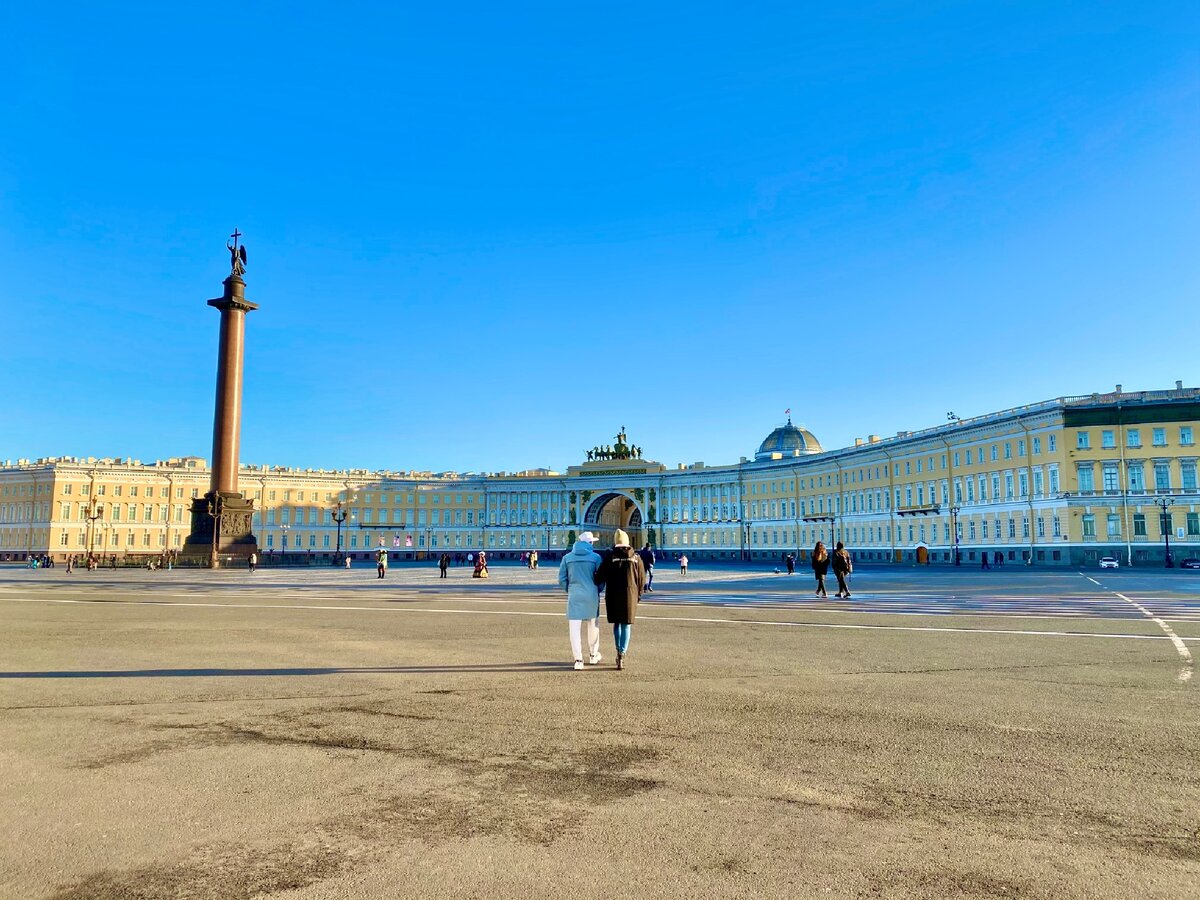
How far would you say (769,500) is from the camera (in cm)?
11306

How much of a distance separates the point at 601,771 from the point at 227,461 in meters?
51.1

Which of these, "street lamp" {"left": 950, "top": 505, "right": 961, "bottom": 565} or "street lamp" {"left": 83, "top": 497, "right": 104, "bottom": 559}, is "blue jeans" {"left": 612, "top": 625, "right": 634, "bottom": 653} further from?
"street lamp" {"left": 950, "top": 505, "right": 961, "bottom": 565}

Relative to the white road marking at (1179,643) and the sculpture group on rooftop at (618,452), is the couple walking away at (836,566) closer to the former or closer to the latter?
the white road marking at (1179,643)

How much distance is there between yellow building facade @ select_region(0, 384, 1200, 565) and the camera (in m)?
63.8

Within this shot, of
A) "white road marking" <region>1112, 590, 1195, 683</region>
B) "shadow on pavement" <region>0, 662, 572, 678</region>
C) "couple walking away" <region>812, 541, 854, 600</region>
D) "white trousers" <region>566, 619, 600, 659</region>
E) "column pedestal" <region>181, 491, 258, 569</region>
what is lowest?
"white road marking" <region>1112, 590, 1195, 683</region>

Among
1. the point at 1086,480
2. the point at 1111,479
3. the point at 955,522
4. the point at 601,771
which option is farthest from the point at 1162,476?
the point at 601,771

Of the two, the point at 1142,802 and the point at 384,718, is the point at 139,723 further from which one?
the point at 1142,802

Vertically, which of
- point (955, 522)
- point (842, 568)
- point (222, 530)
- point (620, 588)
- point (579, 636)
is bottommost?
point (579, 636)

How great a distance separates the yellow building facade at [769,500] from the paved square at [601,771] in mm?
52255

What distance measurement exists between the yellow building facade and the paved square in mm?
52255

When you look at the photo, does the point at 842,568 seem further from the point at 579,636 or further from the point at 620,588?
the point at 620,588

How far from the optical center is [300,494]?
122 m

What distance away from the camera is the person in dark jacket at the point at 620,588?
1038 centimetres

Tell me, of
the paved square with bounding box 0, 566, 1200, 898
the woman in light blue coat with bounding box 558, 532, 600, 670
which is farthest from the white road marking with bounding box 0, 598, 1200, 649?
the woman in light blue coat with bounding box 558, 532, 600, 670
